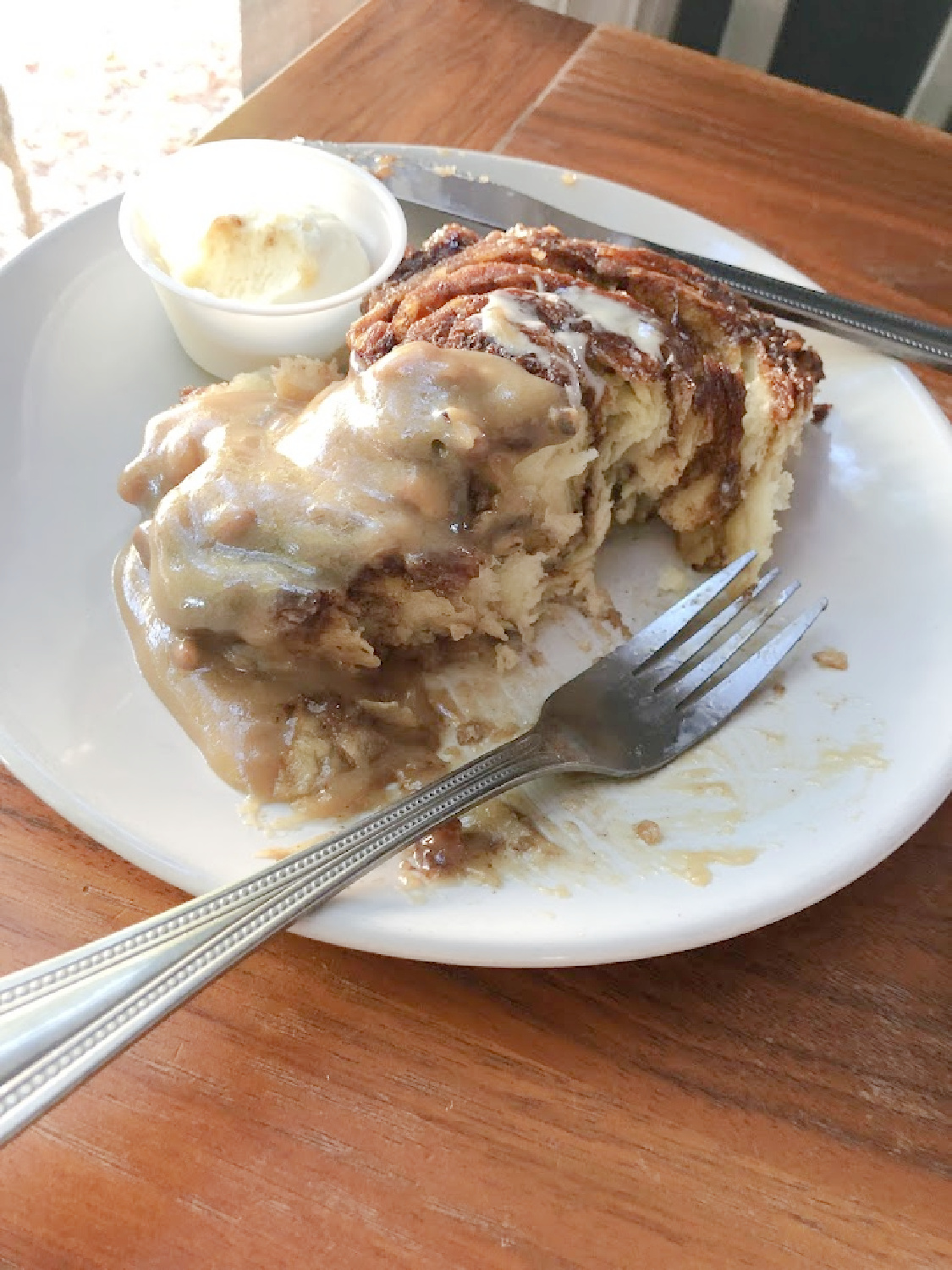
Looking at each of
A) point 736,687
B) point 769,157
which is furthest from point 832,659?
point 769,157

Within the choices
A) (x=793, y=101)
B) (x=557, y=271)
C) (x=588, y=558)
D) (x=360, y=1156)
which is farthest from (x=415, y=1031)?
(x=793, y=101)

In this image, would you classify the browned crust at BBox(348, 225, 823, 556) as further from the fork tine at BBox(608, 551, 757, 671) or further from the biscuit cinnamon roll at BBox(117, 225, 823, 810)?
the fork tine at BBox(608, 551, 757, 671)

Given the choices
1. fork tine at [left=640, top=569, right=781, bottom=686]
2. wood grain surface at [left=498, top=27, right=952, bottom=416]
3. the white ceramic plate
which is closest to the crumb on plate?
the white ceramic plate

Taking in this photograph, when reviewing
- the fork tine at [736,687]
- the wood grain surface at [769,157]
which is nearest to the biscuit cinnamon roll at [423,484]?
the fork tine at [736,687]

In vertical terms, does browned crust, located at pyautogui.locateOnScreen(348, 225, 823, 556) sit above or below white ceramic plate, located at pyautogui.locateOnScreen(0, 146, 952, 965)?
above

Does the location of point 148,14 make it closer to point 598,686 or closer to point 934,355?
point 934,355

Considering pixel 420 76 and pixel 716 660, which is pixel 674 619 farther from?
pixel 420 76

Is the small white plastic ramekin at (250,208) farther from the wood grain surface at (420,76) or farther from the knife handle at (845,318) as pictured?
the knife handle at (845,318)
